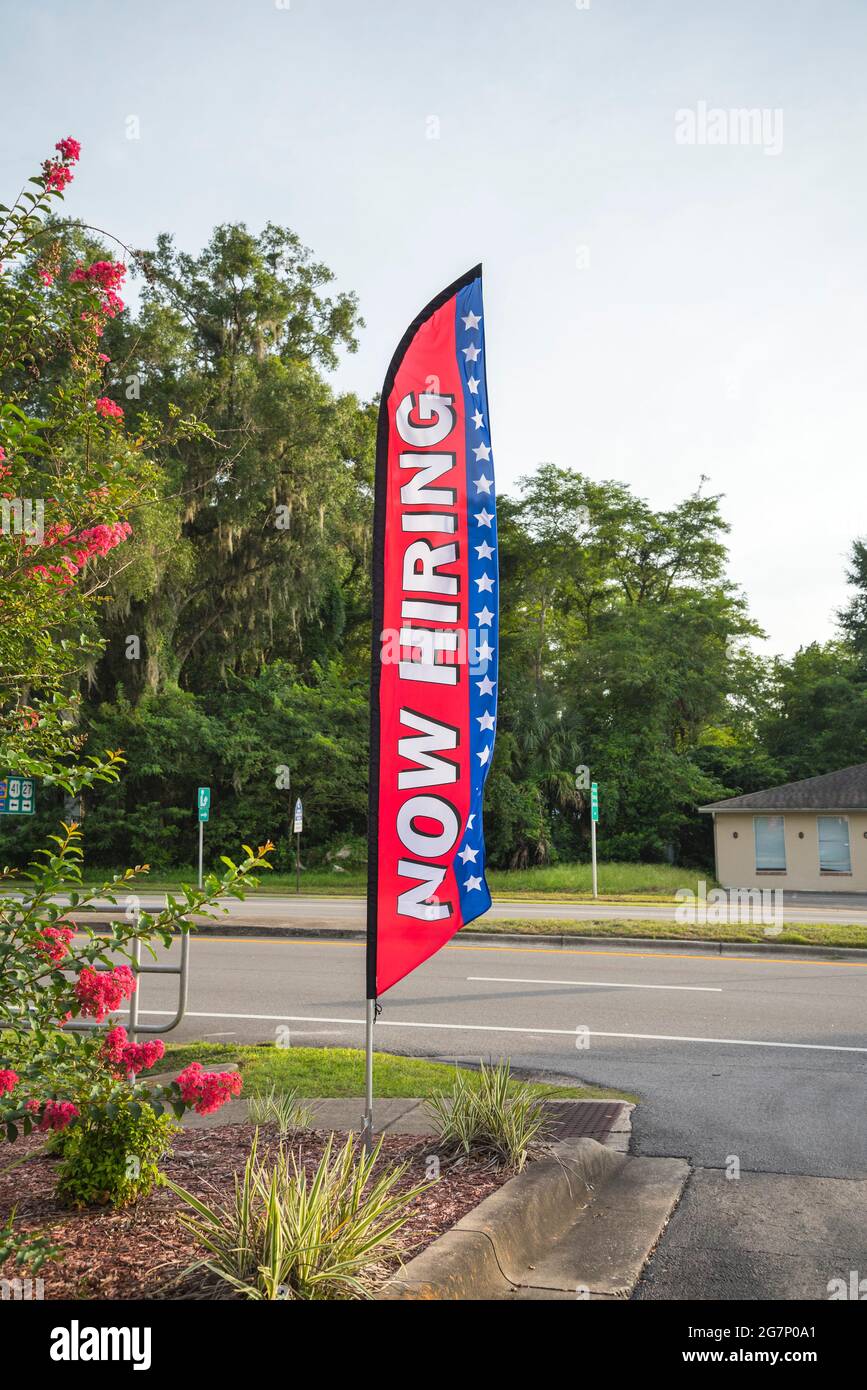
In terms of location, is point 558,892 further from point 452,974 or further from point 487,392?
point 487,392

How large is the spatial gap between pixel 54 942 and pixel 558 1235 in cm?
263

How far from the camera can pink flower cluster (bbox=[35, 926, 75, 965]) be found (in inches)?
134

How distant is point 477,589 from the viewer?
5.71m

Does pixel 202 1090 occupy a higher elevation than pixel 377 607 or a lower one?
lower

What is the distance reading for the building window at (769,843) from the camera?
1203 inches

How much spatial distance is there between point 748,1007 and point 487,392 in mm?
7398

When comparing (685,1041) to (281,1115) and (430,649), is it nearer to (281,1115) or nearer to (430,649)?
(281,1115)

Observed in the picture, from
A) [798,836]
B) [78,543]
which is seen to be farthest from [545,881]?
[78,543]

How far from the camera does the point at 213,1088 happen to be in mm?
3980

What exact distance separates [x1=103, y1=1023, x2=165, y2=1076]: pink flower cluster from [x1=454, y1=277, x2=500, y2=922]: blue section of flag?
187cm

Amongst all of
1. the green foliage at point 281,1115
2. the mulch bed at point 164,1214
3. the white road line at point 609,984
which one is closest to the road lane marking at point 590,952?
the white road line at point 609,984

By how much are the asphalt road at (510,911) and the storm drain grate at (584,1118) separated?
1096cm

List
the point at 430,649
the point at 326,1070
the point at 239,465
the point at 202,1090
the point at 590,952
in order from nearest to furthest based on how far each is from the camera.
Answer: the point at 202,1090 → the point at 430,649 → the point at 326,1070 → the point at 590,952 → the point at 239,465
